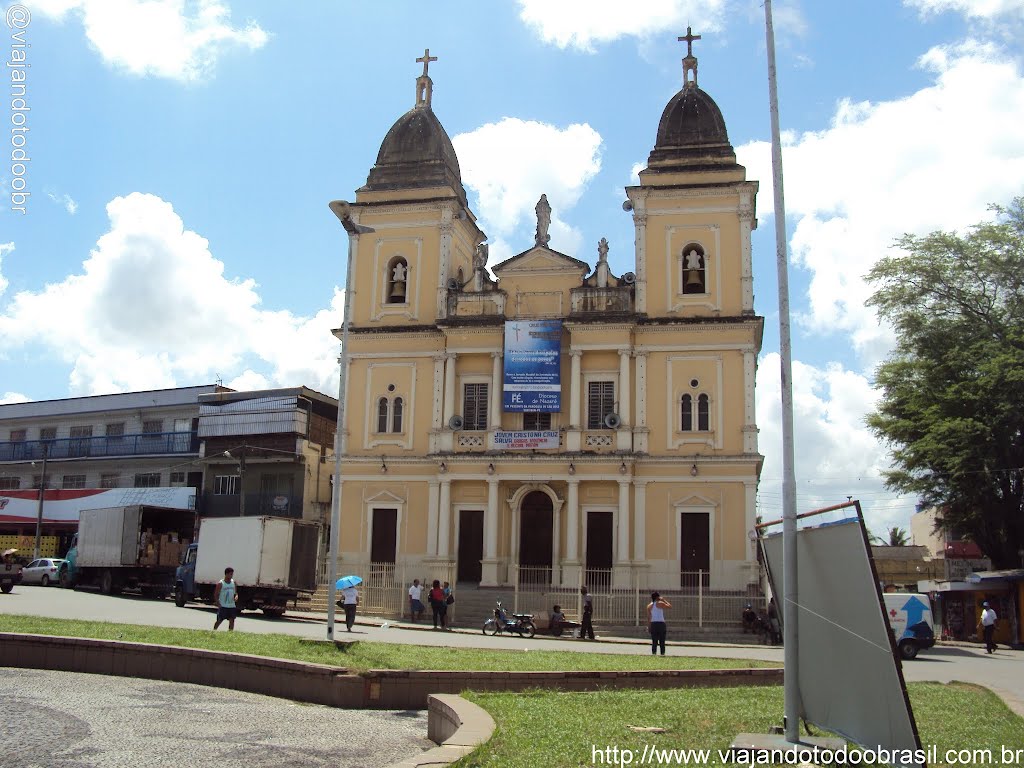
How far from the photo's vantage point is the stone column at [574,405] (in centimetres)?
3172

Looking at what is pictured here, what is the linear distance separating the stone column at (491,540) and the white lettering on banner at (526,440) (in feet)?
3.98

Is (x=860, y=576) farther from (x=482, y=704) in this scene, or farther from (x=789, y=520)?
(x=482, y=704)

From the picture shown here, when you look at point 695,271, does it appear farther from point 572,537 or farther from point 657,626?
point 657,626

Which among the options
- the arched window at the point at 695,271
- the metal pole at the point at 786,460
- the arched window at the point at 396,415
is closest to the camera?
the metal pole at the point at 786,460

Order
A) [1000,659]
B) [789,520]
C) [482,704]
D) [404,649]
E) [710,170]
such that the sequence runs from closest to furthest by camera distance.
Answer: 1. [789,520]
2. [482,704]
3. [404,649]
4. [1000,659]
5. [710,170]

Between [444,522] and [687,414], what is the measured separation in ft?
29.1

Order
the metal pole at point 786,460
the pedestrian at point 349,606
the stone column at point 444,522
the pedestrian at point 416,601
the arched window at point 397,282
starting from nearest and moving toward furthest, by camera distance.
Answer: the metal pole at point 786,460
the pedestrian at point 349,606
the pedestrian at point 416,601
the stone column at point 444,522
the arched window at point 397,282

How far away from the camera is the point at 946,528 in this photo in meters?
36.9

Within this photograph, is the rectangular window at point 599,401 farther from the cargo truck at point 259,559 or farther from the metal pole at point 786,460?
the metal pole at point 786,460

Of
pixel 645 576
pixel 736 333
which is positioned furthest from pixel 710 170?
pixel 645 576

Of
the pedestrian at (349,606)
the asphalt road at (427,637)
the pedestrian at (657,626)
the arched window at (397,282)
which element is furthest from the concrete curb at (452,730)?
the arched window at (397,282)

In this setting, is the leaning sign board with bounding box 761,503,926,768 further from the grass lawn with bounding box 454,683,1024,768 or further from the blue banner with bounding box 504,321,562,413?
the blue banner with bounding box 504,321,562,413

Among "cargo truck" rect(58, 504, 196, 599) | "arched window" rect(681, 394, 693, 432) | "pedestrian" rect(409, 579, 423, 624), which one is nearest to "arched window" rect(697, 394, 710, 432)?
"arched window" rect(681, 394, 693, 432)

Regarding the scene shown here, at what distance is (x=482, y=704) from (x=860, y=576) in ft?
14.5
